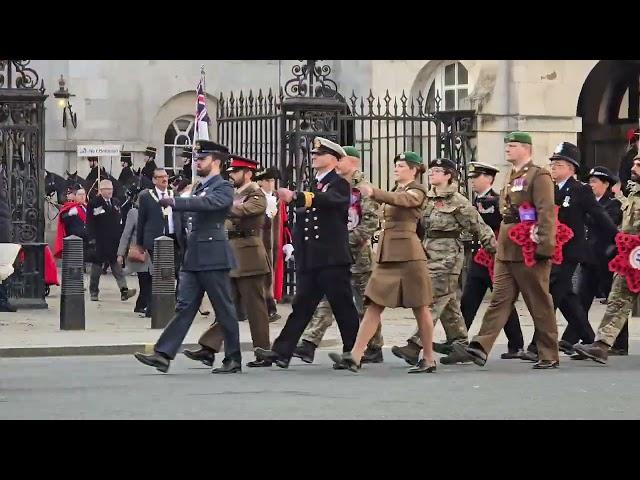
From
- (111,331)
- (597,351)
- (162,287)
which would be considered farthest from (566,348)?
(111,331)

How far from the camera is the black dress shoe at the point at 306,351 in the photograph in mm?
15617

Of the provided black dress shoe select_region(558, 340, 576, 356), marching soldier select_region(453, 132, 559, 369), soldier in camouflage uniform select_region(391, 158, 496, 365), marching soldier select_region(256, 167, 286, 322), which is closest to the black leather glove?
marching soldier select_region(453, 132, 559, 369)

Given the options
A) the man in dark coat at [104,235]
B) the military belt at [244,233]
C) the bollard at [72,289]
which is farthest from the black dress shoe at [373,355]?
the man in dark coat at [104,235]

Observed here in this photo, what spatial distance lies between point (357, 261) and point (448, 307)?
95cm

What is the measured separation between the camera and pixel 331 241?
589 inches

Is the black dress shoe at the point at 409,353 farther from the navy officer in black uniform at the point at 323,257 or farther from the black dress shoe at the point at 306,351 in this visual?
the black dress shoe at the point at 306,351

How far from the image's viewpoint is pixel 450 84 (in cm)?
3256

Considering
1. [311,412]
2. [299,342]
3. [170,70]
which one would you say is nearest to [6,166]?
[299,342]

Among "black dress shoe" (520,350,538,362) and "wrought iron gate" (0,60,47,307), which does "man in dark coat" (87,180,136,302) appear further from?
"black dress shoe" (520,350,538,362)

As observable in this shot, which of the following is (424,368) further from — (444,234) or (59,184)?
(59,184)

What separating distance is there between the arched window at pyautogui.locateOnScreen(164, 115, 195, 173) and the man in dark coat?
11456mm

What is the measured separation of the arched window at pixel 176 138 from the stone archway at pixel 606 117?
27.5 ft

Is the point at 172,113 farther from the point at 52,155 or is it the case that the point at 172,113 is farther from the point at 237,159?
the point at 237,159

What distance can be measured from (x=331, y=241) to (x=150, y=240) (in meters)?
6.31
